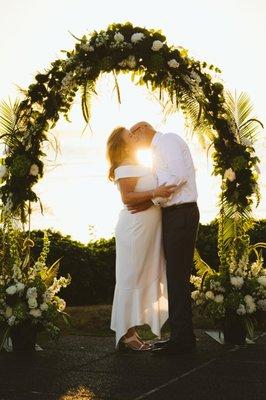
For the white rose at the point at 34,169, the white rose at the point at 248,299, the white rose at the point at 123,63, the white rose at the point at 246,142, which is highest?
the white rose at the point at 123,63

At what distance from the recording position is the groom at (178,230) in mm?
6355

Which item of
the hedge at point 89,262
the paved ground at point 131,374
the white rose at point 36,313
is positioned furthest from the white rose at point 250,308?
the hedge at point 89,262

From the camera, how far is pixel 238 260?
7.15m

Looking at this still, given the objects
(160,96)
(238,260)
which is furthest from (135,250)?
(160,96)

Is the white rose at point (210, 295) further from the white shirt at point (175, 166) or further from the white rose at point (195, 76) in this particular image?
the white rose at point (195, 76)

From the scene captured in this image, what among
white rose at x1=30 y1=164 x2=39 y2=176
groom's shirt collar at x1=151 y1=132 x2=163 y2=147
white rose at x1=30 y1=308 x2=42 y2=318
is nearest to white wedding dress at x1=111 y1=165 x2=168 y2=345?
groom's shirt collar at x1=151 y1=132 x2=163 y2=147

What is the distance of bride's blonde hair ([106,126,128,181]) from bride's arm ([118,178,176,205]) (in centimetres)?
19

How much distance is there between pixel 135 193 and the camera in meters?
6.45

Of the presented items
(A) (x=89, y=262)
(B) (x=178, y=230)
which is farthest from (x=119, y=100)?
(A) (x=89, y=262)

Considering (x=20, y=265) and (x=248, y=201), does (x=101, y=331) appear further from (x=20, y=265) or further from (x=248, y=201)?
(x=248, y=201)

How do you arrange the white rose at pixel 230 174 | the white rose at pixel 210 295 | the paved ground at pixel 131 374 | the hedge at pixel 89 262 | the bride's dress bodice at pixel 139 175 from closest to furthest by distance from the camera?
the paved ground at pixel 131 374 → the bride's dress bodice at pixel 139 175 → the white rose at pixel 210 295 → the white rose at pixel 230 174 → the hedge at pixel 89 262

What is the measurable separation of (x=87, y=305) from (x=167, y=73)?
3.94 metres

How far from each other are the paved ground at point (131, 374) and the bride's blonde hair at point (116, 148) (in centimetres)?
177

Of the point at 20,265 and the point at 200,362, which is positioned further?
the point at 20,265
